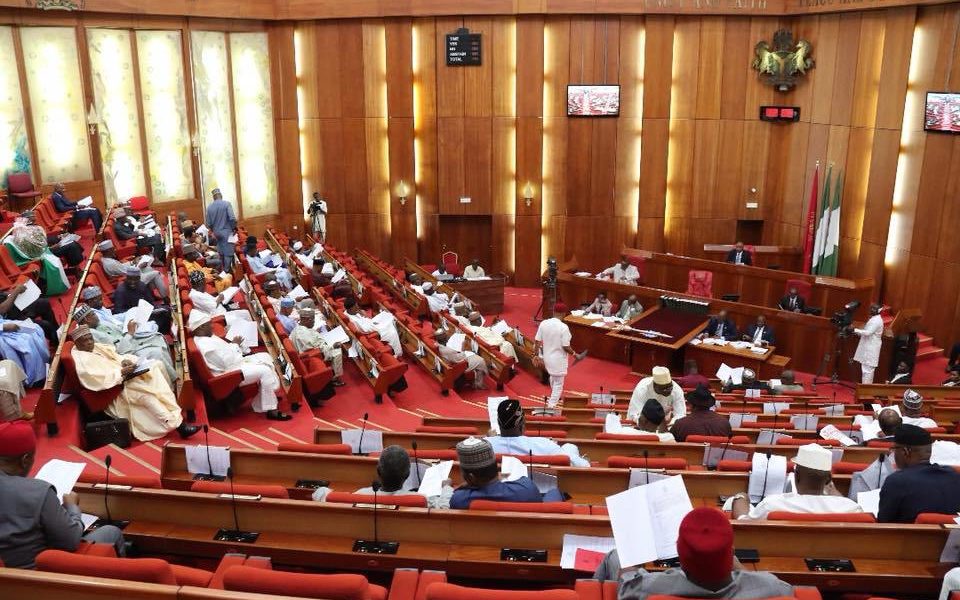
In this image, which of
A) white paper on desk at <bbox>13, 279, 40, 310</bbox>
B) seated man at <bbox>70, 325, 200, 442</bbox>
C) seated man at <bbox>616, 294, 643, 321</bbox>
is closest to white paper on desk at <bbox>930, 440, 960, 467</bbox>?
seated man at <bbox>70, 325, 200, 442</bbox>

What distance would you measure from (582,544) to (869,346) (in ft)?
27.7

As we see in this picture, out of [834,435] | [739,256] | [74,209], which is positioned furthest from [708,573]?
[74,209]

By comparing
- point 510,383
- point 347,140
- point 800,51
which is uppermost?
point 800,51

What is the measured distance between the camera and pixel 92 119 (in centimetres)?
1312

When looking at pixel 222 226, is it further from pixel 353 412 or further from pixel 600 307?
pixel 600 307

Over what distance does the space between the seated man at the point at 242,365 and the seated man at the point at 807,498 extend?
4.44 metres

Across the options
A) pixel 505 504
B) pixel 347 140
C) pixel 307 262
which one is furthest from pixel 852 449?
pixel 347 140

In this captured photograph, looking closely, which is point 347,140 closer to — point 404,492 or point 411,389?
point 411,389

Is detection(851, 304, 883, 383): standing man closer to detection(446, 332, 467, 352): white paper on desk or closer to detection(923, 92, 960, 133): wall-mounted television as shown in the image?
detection(923, 92, 960, 133): wall-mounted television

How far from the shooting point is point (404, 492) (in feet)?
13.3

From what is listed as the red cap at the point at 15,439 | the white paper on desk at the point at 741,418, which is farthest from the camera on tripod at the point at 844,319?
the red cap at the point at 15,439

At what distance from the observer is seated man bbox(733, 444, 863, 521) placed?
378cm

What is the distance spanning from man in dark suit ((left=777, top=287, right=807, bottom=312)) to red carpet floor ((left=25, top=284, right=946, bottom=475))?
1.01m

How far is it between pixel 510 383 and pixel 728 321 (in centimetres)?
353
